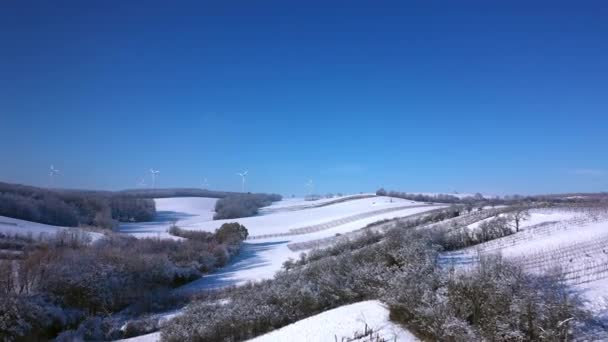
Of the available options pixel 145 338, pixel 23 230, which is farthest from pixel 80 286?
pixel 23 230

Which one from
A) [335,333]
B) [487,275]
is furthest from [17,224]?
[487,275]

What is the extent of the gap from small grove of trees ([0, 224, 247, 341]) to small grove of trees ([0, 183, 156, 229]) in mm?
29163

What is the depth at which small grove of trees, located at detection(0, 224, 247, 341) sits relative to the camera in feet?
63.3

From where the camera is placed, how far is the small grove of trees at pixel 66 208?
227 feet

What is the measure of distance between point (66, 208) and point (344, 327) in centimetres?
8239

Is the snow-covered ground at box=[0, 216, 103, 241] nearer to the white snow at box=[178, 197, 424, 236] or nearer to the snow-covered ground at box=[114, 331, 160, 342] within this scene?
the white snow at box=[178, 197, 424, 236]

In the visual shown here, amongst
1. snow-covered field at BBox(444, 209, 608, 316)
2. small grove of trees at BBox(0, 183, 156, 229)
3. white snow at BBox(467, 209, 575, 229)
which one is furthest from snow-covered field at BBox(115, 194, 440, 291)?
white snow at BBox(467, 209, 575, 229)

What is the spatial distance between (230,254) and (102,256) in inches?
842

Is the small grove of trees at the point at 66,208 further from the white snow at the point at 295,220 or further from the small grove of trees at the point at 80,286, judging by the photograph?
the small grove of trees at the point at 80,286

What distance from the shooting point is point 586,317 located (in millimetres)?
8203

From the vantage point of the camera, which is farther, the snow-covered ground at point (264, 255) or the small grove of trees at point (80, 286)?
the snow-covered ground at point (264, 255)

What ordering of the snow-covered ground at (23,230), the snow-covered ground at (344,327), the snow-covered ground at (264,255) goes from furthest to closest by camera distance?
1. the snow-covered ground at (23,230)
2. the snow-covered ground at (264,255)
3. the snow-covered ground at (344,327)

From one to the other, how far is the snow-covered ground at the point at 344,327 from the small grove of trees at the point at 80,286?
35.1 feet

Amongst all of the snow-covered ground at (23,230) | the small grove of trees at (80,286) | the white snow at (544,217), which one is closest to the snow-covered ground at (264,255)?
the small grove of trees at (80,286)
